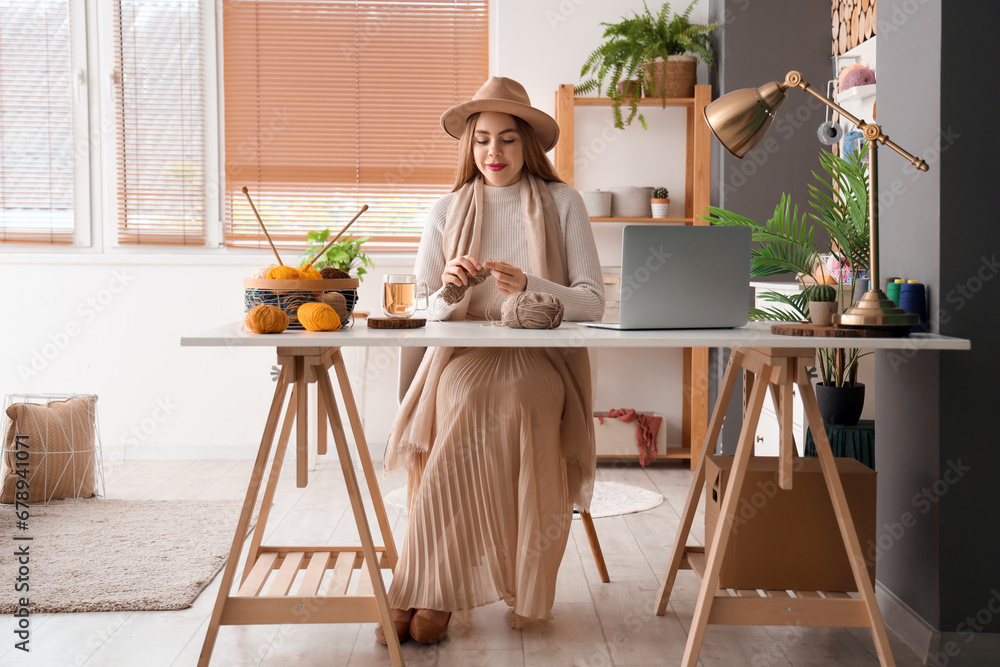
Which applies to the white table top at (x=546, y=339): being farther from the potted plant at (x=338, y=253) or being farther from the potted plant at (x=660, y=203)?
the potted plant at (x=660, y=203)

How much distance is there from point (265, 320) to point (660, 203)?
276 centimetres

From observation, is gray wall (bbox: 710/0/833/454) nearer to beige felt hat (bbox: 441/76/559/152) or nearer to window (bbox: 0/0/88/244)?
beige felt hat (bbox: 441/76/559/152)

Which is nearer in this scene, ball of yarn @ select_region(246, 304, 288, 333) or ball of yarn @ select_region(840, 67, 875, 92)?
ball of yarn @ select_region(246, 304, 288, 333)

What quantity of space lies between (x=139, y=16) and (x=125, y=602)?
3.07 metres

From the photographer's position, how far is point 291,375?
1.82m

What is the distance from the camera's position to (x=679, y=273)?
1759 mm

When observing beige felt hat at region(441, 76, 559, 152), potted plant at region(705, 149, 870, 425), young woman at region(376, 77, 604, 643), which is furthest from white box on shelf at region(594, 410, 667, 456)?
beige felt hat at region(441, 76, 559, 152)

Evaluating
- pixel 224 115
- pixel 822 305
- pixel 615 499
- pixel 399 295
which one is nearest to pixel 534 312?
pixel 399 295

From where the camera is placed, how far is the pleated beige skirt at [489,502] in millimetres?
2002

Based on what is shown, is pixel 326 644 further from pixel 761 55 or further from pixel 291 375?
pixel 761 55

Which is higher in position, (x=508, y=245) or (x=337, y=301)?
(x=508, y=245)

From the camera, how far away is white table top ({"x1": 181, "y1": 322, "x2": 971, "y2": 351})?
1606mm

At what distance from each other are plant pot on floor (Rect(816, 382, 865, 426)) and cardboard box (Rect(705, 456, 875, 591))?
0.99 m

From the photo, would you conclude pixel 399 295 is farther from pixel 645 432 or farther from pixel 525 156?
pixel 645 432
